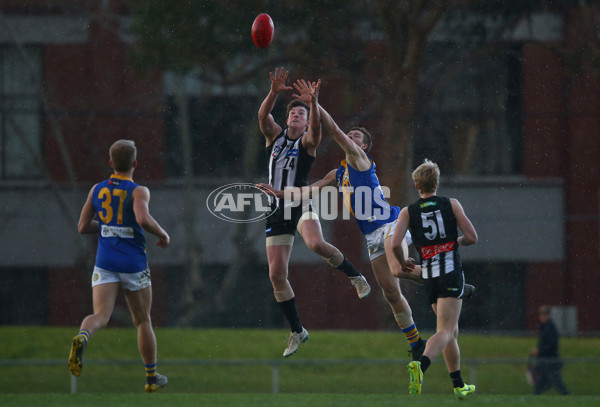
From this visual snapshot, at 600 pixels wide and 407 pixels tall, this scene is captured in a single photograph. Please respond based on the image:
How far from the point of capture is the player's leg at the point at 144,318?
6547mm

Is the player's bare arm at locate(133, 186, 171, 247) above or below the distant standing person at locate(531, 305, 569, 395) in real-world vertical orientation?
above

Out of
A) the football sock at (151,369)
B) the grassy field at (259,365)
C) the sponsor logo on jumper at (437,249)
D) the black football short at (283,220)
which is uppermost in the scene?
the black football short at (283,220)

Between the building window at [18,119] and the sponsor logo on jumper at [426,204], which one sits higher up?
the building window at [18,119]

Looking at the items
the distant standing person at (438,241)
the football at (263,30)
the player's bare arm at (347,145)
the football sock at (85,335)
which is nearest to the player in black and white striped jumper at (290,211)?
the player's bare arm at (347,145)

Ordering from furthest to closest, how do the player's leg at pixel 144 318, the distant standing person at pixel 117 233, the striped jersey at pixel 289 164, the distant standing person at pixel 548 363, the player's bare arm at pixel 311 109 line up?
the distant standing person at pixel 548 363 → the striped jersey at pixel 289 164 → the player's bare arm at pixel 311 109 → the player's leg at pixel 144 318 → the distant standing person at pixel 117 233

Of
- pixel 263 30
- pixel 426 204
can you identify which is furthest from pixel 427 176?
pixel 263 30

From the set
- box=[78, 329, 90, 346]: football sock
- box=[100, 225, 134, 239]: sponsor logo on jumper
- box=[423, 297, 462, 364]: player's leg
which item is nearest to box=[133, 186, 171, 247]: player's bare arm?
box=[100, 225, 134, 239]: sponsor logo on jumper

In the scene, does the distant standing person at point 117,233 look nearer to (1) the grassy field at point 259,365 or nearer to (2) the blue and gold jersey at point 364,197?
(2) the blue and gold jersey at point 364,197

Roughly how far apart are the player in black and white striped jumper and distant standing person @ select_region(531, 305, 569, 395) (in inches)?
138

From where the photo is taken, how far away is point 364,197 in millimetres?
7418

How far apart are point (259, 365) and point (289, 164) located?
13.6 ft

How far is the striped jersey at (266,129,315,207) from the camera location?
765 centimetres

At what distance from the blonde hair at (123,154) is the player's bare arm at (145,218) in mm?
192

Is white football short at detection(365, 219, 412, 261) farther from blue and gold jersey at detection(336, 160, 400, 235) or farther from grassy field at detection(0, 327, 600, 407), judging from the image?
grassy field at detection(0, 327, 600, 407)
